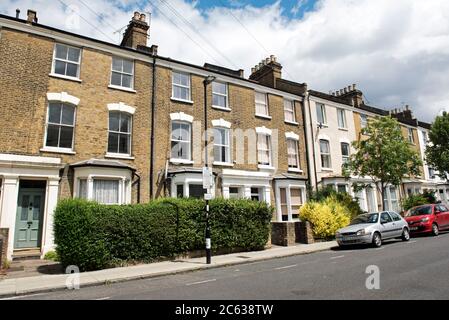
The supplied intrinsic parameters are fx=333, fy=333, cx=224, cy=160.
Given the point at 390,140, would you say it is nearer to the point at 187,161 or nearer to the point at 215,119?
the point at 215,119

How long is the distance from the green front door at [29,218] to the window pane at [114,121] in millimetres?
4057

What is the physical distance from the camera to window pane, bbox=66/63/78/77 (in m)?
14.9

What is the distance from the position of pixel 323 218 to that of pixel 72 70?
13.9 meters

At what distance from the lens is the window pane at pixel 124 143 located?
15.5 m

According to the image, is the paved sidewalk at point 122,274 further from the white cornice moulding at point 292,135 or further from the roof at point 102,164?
the white cornice moulding at point 292,135

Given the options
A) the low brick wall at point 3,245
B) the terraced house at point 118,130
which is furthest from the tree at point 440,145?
the low brick wall at point 3,245

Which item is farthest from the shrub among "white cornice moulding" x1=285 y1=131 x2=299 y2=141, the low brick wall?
the low brick wall

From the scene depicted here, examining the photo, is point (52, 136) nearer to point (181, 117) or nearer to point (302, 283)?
point (181, 117)

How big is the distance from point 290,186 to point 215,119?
6069mm

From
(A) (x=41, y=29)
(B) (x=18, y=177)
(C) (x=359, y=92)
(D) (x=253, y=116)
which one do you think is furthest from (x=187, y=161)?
(C) (x=359, y=92)

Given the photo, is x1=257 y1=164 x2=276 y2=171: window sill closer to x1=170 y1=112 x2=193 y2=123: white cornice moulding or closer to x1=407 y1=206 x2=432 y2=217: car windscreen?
x1=170 y1=112 x2=193 y2=123: white cornice moulding

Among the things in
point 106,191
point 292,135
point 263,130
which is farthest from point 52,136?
point 292,135

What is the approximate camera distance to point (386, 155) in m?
20.0

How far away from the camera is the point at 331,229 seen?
17.0m
